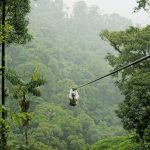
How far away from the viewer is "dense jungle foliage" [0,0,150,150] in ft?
50.3

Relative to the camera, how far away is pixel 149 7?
36.4 feet

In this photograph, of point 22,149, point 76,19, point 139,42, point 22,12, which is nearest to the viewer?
point 22,12

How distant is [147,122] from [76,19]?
3828 inches

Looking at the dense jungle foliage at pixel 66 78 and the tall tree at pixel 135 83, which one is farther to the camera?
the dense jungle foliage at pixel 66 78

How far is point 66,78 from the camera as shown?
66.8 meters

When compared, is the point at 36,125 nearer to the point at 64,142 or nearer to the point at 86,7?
the point at 64,142

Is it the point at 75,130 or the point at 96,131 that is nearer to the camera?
the point at 75,130

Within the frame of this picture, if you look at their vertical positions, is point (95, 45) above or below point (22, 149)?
above

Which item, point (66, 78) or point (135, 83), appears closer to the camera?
point (135, 83)

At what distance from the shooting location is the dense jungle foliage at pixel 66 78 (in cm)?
1534

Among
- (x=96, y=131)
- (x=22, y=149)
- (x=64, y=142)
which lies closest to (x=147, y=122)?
(x=22, y=149)

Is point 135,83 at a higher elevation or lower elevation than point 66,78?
lower

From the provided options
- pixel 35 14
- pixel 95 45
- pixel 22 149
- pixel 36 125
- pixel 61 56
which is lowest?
pixel 22 149

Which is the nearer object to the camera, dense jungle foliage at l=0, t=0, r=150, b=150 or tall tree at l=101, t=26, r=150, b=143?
tall tree at l=101, t=26, r=150, b=143
